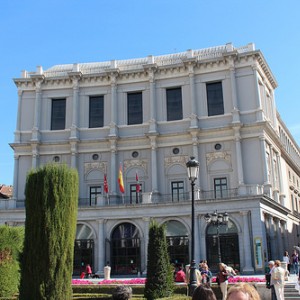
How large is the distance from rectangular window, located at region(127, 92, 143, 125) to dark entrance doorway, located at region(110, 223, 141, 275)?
1177 centimetres

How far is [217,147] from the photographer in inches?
1716

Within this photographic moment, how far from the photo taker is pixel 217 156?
43312 millimetres

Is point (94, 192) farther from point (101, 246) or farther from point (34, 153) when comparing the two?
point (34, 153)

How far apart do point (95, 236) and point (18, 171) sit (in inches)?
487

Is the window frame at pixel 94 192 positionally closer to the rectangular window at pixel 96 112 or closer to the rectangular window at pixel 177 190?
the rectangular window at pixel 96 112

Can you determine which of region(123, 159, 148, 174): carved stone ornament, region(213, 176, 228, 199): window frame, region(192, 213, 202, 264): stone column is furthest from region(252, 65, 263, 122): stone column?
region(123, 159, 148, 174): carved stone ornament

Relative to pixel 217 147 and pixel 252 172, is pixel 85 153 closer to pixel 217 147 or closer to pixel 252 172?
pixel 217 147

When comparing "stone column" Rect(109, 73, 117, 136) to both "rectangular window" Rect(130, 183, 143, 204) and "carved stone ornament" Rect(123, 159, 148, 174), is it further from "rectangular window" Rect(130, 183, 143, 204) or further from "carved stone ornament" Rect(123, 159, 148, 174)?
"rectangular window" Rect(130, 183, 143, 204)

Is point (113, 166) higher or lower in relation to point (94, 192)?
higher

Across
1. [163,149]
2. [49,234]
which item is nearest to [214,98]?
[163,149]

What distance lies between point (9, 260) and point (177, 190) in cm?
2269

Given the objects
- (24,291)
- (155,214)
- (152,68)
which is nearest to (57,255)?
(24,291)

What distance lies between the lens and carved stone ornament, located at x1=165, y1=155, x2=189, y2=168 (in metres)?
44.2

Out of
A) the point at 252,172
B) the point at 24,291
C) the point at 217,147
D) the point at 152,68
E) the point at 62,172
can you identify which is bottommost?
the point at 24,291
